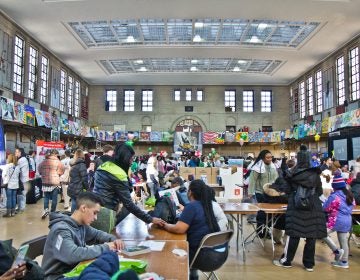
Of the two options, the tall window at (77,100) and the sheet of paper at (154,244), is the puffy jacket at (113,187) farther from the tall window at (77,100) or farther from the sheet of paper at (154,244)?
the tall window at (77,100)

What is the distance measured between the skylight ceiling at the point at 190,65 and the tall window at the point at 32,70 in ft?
15.9

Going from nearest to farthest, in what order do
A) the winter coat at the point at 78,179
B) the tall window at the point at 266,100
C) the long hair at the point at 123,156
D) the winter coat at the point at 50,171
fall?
the long hair at the point at 123,156 → the winter coat at the point at 78,179 → the winter coat at the point at 50,171 → the tall window at the point at 266,100

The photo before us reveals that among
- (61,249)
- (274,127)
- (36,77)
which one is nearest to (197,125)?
(274,127)

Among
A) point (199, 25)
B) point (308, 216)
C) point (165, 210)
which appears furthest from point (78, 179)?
point (199, 25)

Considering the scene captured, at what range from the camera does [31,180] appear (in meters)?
12.3

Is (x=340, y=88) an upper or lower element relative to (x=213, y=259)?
upper

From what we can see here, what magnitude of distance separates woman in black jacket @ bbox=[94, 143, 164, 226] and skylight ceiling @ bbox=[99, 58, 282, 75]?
63.1 feet

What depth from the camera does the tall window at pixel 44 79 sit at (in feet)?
62.9

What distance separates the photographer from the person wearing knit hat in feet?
18.0

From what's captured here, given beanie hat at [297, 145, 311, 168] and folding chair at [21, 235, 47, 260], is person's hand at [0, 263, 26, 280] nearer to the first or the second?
folding chair at [21, 235, 47, 260]

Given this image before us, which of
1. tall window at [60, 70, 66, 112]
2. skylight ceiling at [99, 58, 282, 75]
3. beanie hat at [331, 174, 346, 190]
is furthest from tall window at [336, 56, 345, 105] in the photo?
tall window at [60, 70, 66, 112]

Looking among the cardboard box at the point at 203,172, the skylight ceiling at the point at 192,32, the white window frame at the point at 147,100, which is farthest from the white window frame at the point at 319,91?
the white window frame at the point at 147,100

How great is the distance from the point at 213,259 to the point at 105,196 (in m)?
1.27

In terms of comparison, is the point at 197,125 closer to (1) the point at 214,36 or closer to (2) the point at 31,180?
(1) the point at 214,36
